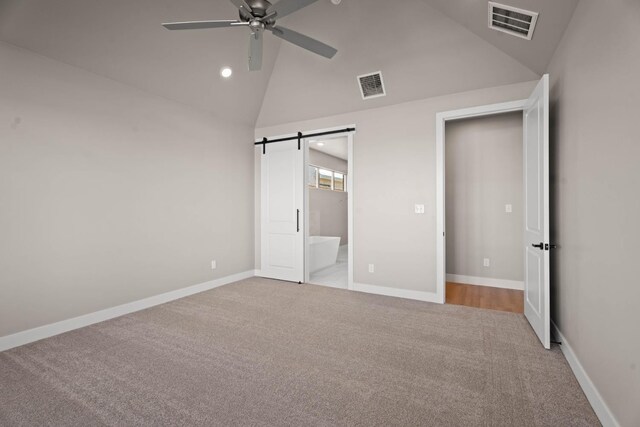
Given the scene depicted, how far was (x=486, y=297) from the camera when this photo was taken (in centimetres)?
400

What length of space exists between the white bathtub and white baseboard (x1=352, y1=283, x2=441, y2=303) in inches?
54.4

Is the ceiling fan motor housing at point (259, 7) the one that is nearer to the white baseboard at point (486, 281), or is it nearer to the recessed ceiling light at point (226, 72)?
the recessed ceiling light at point (226, 72)

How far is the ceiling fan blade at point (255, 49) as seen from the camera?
8.19 ft

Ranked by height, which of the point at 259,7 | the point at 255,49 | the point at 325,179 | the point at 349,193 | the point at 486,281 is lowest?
the point at 486,281

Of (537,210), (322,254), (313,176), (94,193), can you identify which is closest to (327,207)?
(313,176)

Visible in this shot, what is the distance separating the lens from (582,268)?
210 centimetres

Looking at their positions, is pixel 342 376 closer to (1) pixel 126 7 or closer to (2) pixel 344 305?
(2) pixel 344 305

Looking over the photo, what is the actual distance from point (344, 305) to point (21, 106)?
374 centimetres

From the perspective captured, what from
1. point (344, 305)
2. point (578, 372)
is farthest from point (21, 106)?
point (578, 372)

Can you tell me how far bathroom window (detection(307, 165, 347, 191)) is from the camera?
7930 mm

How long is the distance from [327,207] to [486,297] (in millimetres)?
5071

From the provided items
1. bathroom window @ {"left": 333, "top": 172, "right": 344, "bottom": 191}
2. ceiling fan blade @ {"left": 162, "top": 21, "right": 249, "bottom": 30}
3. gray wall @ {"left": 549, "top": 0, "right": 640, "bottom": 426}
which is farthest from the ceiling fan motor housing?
bathroom window @ {"left": 333, "top": 172, "right": 344, "bottom": 191}

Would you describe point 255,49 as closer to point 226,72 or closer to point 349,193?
point 226,72

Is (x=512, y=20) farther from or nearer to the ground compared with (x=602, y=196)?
farther from the ground
